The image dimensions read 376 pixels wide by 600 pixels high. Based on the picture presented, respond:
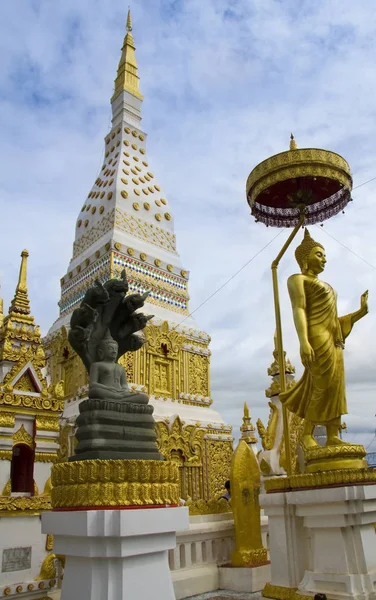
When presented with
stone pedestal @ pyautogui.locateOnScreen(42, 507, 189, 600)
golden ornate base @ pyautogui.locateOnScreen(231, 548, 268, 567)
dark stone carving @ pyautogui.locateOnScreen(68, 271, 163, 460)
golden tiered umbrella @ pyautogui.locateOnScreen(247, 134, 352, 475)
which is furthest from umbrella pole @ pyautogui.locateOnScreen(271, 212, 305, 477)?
stone pedestal @ pyautogui.locateOnScreen(42, 507, 189, 600)

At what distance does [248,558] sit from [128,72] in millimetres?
19375

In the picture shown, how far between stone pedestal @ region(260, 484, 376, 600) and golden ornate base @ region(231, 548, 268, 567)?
783 mm

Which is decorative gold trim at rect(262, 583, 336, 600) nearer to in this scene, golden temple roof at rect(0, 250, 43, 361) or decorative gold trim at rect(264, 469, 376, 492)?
decorative gold trim at rect(264, 469, 376, 492)

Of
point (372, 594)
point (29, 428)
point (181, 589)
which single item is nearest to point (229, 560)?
point (181, 589)

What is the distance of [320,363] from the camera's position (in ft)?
21.5

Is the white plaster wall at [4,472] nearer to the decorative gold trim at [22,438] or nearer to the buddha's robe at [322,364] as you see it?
the decorative gold trim at [22,438]

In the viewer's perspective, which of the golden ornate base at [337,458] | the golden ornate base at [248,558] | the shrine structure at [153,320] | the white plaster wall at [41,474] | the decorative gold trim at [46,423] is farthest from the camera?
the shrine structure at [153,320]

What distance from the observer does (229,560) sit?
7352 millimetres

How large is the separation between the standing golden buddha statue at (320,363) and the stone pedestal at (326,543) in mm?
431

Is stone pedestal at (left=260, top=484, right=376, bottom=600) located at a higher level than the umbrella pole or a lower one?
lower

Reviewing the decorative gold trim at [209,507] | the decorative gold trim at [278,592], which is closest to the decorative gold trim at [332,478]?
the decorative gold trim at [278,592]

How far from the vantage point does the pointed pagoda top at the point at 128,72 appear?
66.9 feet

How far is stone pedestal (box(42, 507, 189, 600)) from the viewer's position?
3.86 metres

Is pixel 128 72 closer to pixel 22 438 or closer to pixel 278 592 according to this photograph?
pixel 22 438
